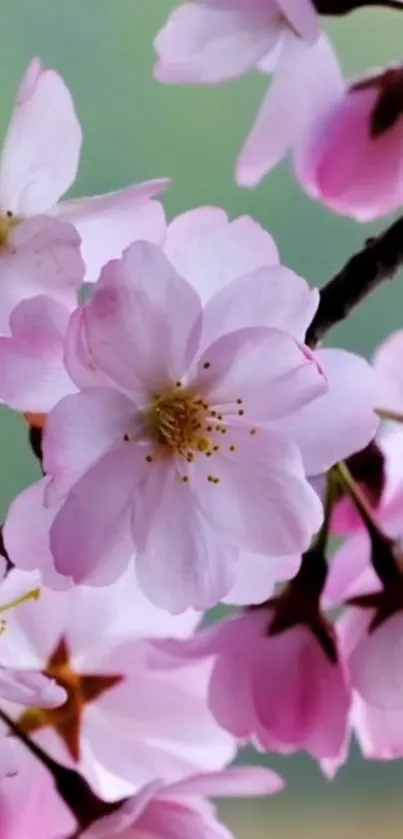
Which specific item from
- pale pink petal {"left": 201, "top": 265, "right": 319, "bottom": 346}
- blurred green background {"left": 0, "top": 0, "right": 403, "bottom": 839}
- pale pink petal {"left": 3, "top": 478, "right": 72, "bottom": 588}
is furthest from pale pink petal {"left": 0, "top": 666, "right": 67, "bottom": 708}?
blurred green background {"left": 0, "top": 0, "right": 403, "bottom": 839}

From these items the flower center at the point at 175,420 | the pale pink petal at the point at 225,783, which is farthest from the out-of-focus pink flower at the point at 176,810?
the flower center at the point at 175,420

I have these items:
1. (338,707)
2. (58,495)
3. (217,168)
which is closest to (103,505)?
(58,495)

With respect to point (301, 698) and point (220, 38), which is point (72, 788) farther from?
point (220, 38)

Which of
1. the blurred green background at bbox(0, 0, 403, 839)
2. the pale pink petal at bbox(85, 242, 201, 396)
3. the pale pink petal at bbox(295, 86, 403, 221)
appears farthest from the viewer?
the blurred green background at bbox(0, 0, 403, 839)

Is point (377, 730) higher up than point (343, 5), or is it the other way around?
point (343, 5)

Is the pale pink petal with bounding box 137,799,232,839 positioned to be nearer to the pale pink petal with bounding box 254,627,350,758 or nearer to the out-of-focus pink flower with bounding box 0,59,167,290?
the pale pink petal with bounding box 254,627,350,758

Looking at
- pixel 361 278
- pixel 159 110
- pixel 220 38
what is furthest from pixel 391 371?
pixel 159 110
